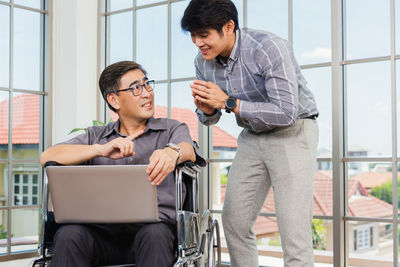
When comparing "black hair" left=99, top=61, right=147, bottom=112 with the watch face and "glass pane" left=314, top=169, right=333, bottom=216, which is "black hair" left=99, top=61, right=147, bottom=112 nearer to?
the watch face

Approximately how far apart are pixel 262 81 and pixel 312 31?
1216 mm

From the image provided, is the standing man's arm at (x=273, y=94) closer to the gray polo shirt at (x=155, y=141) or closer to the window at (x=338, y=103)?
the gray polo shirt at (x=155, y=141)

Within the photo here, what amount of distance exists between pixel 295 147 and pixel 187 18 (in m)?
0.71

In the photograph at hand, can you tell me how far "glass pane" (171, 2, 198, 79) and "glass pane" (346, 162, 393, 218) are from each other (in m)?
1.39

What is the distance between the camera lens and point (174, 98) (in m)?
3.85

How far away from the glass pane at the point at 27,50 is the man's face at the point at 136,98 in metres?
2.26

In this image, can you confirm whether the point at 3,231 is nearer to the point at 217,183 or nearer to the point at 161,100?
the point at 161,100

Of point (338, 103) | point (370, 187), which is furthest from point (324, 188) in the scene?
point (338, 103)

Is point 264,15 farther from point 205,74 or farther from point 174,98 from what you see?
point 205,74

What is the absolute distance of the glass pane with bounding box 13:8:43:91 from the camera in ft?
13.6

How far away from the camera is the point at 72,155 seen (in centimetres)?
200

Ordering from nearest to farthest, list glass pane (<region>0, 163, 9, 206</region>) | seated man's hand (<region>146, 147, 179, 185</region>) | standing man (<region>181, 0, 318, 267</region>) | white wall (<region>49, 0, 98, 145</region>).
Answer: seated man's hand (<region>146, 147, 179, 185</region>)
standing man (<region>181, 0, 318, 267</region>)
glass pane (<region>0, 163, 9, 206</region>)
white wall (<region>49, 0, 98, 145</region>)

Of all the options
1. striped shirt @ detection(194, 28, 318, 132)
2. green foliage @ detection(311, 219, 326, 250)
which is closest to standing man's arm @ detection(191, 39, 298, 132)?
striped shirt @ detection(194, 28, 318, 132)

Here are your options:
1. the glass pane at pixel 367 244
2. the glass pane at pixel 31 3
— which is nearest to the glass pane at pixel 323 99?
the glass pane at pixel 367 244
